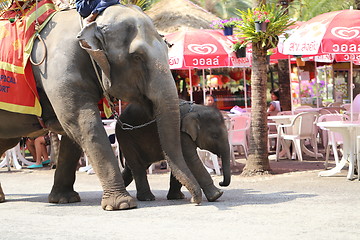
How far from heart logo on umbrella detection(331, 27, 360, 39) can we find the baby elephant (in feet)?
14.7

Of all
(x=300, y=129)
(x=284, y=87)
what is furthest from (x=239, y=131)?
(x=284, y=87)

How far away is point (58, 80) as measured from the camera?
26.3 ft

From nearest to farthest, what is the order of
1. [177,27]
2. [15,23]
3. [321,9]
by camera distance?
[15,23] < [177,27] < [321,9]

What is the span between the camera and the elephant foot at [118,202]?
7.74 m

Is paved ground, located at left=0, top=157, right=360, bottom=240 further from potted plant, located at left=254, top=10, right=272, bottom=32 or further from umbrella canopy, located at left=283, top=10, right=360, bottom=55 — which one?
potted plant, located at left=254, top=10, right=272, bottom=32

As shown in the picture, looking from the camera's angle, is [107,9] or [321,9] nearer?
[107,9]

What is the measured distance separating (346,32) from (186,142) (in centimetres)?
515

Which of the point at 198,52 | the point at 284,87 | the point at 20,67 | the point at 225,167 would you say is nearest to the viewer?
the point at 225,167

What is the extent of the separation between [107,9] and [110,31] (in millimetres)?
362


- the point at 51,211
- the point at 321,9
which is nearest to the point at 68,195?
the point at 51,211

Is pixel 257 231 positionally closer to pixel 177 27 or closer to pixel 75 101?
pixel 75 101

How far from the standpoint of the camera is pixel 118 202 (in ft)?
25.4

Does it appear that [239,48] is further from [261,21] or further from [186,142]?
[186,142]

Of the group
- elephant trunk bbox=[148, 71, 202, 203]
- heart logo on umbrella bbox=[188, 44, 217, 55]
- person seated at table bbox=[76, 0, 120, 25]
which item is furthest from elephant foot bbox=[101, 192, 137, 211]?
heart logo on umbrella bbox=[188, 44, 217, 55]
